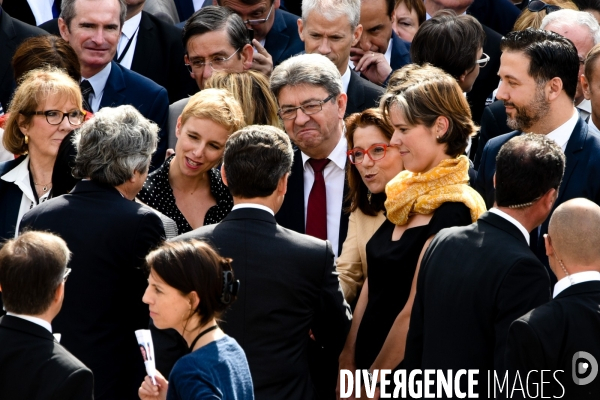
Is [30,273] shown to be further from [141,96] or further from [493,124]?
[493,124]

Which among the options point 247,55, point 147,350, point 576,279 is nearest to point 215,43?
point 247,55

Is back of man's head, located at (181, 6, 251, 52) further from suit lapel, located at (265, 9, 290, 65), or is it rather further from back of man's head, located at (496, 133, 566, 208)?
back of man's head, located at (496, 133, 566, 208)

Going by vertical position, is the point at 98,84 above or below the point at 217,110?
below

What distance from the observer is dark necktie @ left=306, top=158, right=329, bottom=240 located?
5.67 meters

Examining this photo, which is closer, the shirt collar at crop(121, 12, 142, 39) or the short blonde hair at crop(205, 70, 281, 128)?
the short blonde hair at crop(205, 70, 281, 128)

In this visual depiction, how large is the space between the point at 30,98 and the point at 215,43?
1.63m

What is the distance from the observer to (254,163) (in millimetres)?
4508

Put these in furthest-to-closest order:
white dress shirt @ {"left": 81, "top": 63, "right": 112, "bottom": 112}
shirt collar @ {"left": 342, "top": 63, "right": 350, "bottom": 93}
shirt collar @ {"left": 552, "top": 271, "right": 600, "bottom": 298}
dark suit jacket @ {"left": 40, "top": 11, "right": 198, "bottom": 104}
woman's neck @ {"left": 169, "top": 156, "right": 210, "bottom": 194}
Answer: dark suit jacket @ {"left": 40, "top": 11, "right": 198, "bottom": 104}
white dress shirt @ {"left": 81, "top": 63, "right": 112, "bottom": 112}
shirt collar @ {"left": 342, "top": 63, "right": 350, "bottom": 93}
woman's neck @ {"left": 169, "top": 156, "right": 210, "bottom": 194}
shirt collar @ {"left": 552, "top": 271, "right": 600, "bottom": 298}

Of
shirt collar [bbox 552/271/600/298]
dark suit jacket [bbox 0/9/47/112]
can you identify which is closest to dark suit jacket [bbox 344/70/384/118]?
dark suit jacket [bbox 0/9/47/112]

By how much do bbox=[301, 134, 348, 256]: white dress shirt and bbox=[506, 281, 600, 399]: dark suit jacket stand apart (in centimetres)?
189

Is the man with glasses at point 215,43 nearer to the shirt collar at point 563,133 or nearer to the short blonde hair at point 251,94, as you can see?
the short blonde hair at point 251,94

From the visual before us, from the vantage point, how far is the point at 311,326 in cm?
462

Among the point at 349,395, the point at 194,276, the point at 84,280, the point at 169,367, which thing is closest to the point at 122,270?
the point at 84,280

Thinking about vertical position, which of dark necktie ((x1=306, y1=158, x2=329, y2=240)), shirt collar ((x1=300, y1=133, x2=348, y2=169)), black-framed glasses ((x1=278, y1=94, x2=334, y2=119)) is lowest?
dark necktie ((x1=306, y1=158, x2=329, y2=240))
